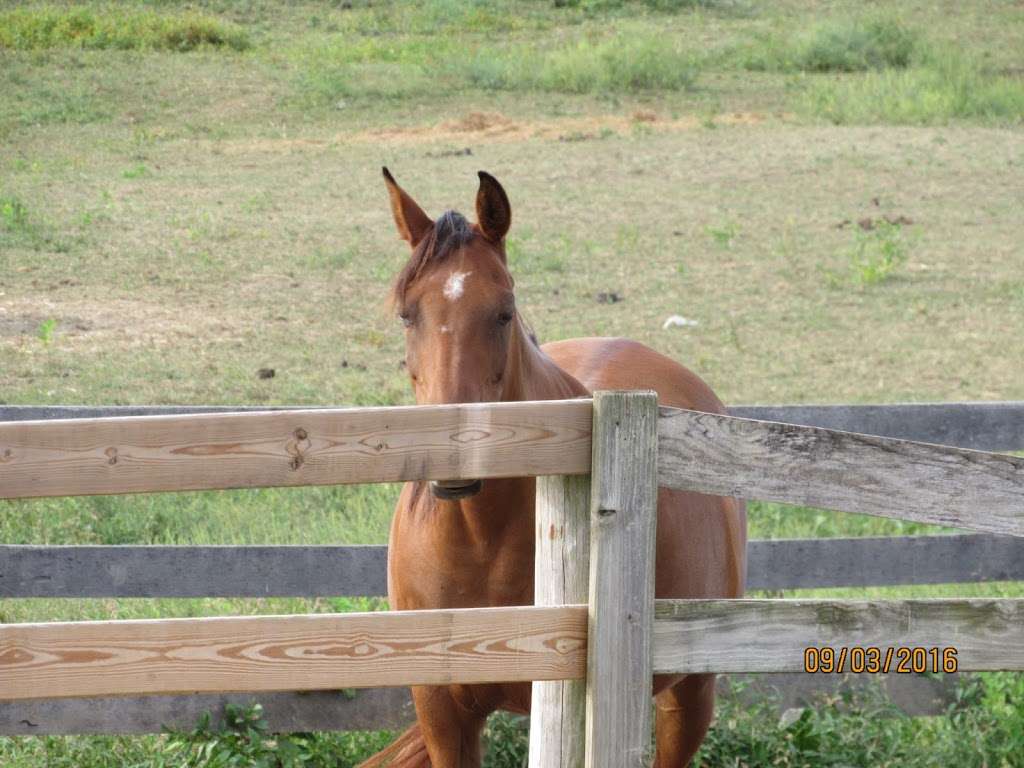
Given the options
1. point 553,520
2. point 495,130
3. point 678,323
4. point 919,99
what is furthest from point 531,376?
point 919,99

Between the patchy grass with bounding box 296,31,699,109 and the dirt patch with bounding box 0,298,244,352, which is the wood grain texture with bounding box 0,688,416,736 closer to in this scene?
the dirt patch with bounding box 0,298,244,352

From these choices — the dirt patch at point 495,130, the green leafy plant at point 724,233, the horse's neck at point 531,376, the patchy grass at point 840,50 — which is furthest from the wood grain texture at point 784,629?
the patchy grass at point 840,50

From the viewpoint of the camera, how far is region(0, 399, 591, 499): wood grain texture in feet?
6.98

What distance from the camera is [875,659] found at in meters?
2.54

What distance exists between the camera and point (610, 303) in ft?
35.0

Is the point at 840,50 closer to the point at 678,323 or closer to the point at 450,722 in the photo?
the point at 678,323

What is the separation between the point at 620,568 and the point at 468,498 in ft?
2.44

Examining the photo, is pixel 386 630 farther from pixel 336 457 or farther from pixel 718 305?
pixel 718 305

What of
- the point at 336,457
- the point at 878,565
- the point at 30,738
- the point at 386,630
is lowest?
the point at 30,738

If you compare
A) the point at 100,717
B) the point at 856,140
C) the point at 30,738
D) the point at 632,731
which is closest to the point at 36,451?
the point at 632,731

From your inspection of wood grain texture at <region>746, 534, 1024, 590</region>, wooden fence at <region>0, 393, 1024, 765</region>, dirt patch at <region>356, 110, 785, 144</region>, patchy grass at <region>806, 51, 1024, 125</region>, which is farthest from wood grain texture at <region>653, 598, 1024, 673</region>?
Answer: patchy grass at <region>806, 51, 1024, 125</region>

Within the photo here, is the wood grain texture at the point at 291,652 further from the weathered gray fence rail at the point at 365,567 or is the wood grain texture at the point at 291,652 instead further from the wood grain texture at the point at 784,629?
the weathered gray fence rail at the point at 365,567

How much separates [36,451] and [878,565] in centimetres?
340

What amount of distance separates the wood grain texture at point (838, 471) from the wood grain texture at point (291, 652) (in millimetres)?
364
